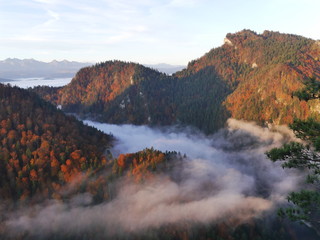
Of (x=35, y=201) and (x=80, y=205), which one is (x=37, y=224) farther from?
(x=80, y=205)

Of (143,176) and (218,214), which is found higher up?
(143,176)

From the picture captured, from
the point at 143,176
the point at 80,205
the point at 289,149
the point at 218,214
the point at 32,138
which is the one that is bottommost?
the point at 218,214

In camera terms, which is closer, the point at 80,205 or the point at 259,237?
the point at 259,237

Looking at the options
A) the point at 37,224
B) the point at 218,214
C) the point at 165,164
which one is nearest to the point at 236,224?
the point at 218,214

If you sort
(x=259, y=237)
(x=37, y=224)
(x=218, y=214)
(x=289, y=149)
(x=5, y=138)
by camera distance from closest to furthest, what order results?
(x=289, y=149), (x=259, y=237), (x=37, y=224), (x=5, y=138), (x=218, y=214)

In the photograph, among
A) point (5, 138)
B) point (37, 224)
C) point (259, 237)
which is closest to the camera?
point (259, 237)

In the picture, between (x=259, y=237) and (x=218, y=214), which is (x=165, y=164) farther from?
(x=259, y=237)
